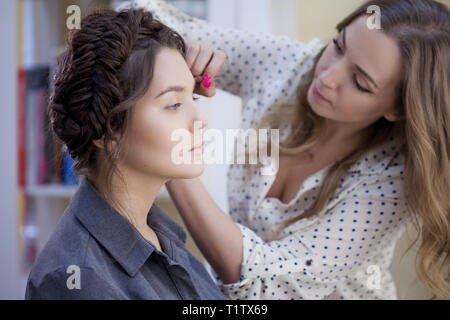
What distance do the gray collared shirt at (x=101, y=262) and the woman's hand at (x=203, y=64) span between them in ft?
0.85

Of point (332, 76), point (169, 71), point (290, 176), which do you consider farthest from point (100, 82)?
point (290, 176)

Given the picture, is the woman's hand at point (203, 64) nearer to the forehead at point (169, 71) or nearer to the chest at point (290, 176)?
the forehead at point (169, 71)

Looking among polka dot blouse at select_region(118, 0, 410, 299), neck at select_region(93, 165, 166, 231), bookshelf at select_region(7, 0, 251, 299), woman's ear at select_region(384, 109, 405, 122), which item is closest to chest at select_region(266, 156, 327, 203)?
polka dot blouse at select_region(118, 0, 410, 299)

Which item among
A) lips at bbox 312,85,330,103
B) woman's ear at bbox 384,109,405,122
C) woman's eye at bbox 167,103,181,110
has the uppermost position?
woman's eye at bbox 167,103,181,110

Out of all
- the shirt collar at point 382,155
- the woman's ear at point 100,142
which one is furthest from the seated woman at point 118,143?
the shirt collar at point 382,155

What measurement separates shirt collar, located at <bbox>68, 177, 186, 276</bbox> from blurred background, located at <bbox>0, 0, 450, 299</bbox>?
507mm

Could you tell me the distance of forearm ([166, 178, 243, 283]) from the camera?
0.83m

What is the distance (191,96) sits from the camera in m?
0.72

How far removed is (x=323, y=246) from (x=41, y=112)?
881 millimetres

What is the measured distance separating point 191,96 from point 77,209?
0.82 ft

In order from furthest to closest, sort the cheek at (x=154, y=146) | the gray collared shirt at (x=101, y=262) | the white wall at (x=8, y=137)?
1. the white wall at (x=8, y=137)
2. the cheek at (x=154, y=146)
3. the gray collared shirt at (x=101, y=262)

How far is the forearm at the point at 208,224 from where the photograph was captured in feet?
2.72

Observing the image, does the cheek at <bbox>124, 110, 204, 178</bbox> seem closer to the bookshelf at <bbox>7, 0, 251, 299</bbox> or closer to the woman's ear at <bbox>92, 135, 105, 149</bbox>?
the woman's ear at <bbox>92, 135, 105, 149</bbox>
